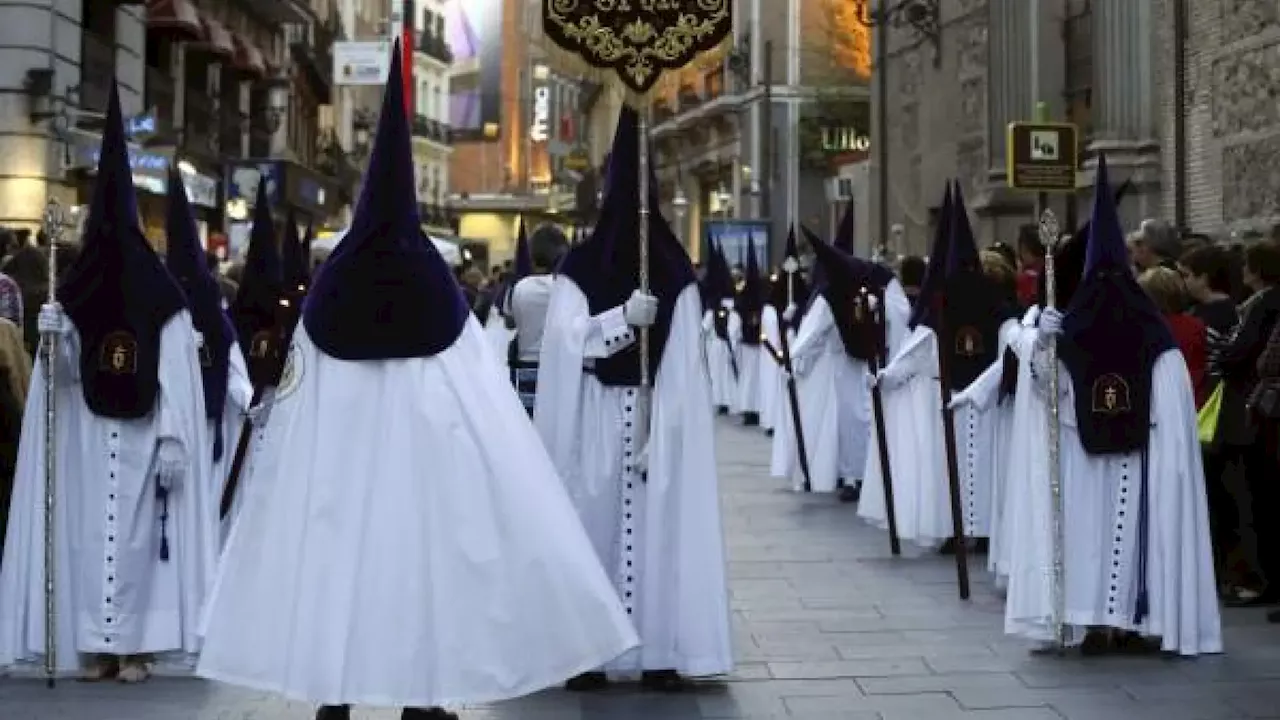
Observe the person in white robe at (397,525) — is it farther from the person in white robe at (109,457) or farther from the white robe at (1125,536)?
the white robe at (1125,536)

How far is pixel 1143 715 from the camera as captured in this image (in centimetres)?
780

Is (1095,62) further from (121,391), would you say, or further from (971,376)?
(121,391)

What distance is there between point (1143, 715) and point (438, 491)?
125 inches

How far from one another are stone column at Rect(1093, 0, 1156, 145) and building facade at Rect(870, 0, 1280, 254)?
0.02m

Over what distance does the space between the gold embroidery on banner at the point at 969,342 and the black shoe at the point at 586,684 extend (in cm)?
512

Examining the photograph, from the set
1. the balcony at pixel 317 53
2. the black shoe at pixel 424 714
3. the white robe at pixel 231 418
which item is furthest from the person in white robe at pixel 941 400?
Result: the balcony at pixel 317 53

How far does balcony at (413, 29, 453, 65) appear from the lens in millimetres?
90312

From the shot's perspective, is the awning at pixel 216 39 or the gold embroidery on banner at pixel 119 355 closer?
the gold embroidery on banner at pixel 119 355

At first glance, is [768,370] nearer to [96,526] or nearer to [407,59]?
[407,59]

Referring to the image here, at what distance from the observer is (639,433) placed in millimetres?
8406

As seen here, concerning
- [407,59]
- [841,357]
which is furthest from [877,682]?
[407,59]

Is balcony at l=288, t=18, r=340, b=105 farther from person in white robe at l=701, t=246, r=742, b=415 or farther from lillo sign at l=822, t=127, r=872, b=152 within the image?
person in white robe at l=701, t=246, r=742, b=415

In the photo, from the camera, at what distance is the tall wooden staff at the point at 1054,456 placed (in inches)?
357

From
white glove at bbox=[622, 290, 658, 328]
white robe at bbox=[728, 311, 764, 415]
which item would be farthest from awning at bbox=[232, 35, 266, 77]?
white glove at bbox=[622, 290, 658, 328]
